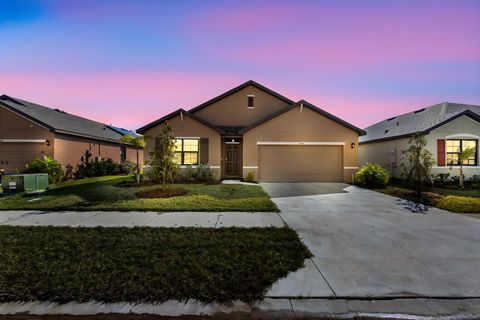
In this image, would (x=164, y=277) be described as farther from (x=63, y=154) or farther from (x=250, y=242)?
(x=63, y=154)

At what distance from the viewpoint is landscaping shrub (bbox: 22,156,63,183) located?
42.2 feet

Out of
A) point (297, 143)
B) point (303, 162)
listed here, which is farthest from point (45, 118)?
point (303, 162)

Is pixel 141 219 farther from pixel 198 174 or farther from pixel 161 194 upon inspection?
pixel 198 174

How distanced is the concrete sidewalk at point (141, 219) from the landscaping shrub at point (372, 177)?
8.80 m

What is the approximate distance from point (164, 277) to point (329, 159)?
13508 millimetres

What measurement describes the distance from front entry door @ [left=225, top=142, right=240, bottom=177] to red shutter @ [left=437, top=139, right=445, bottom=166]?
40.6 feet

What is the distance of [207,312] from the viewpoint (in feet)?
8.84

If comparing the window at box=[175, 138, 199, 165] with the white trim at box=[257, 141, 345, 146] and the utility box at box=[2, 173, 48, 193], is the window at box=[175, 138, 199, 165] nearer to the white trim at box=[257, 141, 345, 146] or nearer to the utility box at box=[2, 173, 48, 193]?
the white trim at box=[257, 141, 345, 146]

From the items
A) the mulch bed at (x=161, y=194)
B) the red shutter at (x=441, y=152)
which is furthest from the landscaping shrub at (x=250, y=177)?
the red shutter at (x=441, y=152)

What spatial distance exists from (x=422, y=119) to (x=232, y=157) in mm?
13555

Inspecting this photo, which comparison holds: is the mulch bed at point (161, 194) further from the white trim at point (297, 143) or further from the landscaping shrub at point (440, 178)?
the landscaping shrub at point (440, 178)

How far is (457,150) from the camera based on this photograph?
14.6 meters

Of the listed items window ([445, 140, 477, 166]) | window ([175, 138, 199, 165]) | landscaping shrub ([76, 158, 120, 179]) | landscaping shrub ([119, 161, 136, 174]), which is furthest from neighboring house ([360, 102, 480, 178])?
landscaping shrub ([76, 158, 120, 179])

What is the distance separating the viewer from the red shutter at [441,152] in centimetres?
1426
